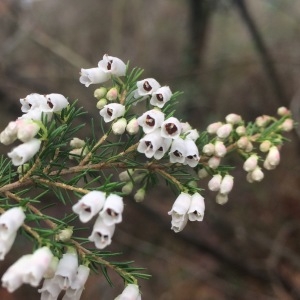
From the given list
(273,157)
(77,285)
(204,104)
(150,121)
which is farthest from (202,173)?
(204,104)

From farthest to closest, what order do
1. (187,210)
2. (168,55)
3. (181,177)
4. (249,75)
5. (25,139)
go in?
(168,55) < (249,75) < (181,177) < (187,210) < (25,139)

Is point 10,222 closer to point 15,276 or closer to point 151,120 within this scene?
point 15,276

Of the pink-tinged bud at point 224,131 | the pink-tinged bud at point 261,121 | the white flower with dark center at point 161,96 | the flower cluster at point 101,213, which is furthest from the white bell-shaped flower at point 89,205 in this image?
the pink-tinged bud at point 261,121

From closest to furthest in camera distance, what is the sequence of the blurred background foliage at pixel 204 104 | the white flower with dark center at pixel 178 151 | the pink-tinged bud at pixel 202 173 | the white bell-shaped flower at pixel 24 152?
the white bell-shaped flower at pixel 24 152, the white flower with dark center at pixel 178 151, the pink-tinged bud at pixel 202 173, the blurred background foliage at pixel 204 104

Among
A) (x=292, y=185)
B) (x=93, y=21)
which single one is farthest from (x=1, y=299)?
(x=93, y=21)

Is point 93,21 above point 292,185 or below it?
above

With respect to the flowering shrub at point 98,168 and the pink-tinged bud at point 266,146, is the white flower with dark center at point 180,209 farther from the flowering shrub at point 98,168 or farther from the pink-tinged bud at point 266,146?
the pink-tinged bud at point 266,146

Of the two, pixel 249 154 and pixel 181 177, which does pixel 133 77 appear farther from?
pixel 249 154

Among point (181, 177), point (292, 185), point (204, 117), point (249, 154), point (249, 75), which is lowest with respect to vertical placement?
point (181, 177)

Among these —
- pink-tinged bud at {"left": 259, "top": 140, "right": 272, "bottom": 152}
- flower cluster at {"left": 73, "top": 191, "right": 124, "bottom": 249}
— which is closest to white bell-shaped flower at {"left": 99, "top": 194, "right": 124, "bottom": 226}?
flower cluster at {"left": 73, "top": 191, "right": 124, "bottom": 249}
